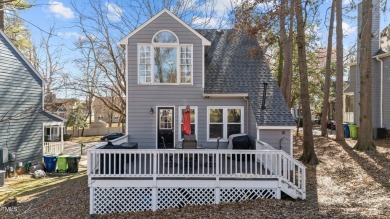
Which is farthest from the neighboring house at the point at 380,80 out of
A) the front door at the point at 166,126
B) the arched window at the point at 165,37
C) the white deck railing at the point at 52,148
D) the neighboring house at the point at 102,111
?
the neighboring house at the point at 102,111

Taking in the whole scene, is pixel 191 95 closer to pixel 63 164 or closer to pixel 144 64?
pixel 144 64

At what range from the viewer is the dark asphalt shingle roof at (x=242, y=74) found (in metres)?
11.1

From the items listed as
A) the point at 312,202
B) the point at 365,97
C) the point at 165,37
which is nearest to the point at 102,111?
the point at 165,37

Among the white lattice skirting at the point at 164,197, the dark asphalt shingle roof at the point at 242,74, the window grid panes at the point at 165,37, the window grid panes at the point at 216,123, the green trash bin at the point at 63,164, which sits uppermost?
the window grid panes at the point at 165,37

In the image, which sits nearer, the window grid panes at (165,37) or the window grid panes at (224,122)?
the window grid panes at (165,37)

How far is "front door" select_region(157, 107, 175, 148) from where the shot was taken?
12102 millimetres

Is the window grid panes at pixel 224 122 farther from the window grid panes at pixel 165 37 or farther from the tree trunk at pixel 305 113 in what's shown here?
the window grid panes at pixel 165 37

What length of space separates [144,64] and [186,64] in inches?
69.0

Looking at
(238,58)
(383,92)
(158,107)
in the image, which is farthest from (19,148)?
(383,92)

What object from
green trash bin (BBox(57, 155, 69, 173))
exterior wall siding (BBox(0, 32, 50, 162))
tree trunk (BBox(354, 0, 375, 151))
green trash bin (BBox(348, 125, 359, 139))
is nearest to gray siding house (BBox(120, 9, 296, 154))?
tree trunk (BBox(354, 0, 375, 151))

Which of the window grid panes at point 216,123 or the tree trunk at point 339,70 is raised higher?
the tree trunk at point 339,70

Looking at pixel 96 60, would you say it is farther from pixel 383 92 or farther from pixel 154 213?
pixel 383 92

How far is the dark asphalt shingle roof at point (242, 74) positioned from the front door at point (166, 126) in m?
1.82

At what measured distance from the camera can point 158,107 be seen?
1205 centimetres
